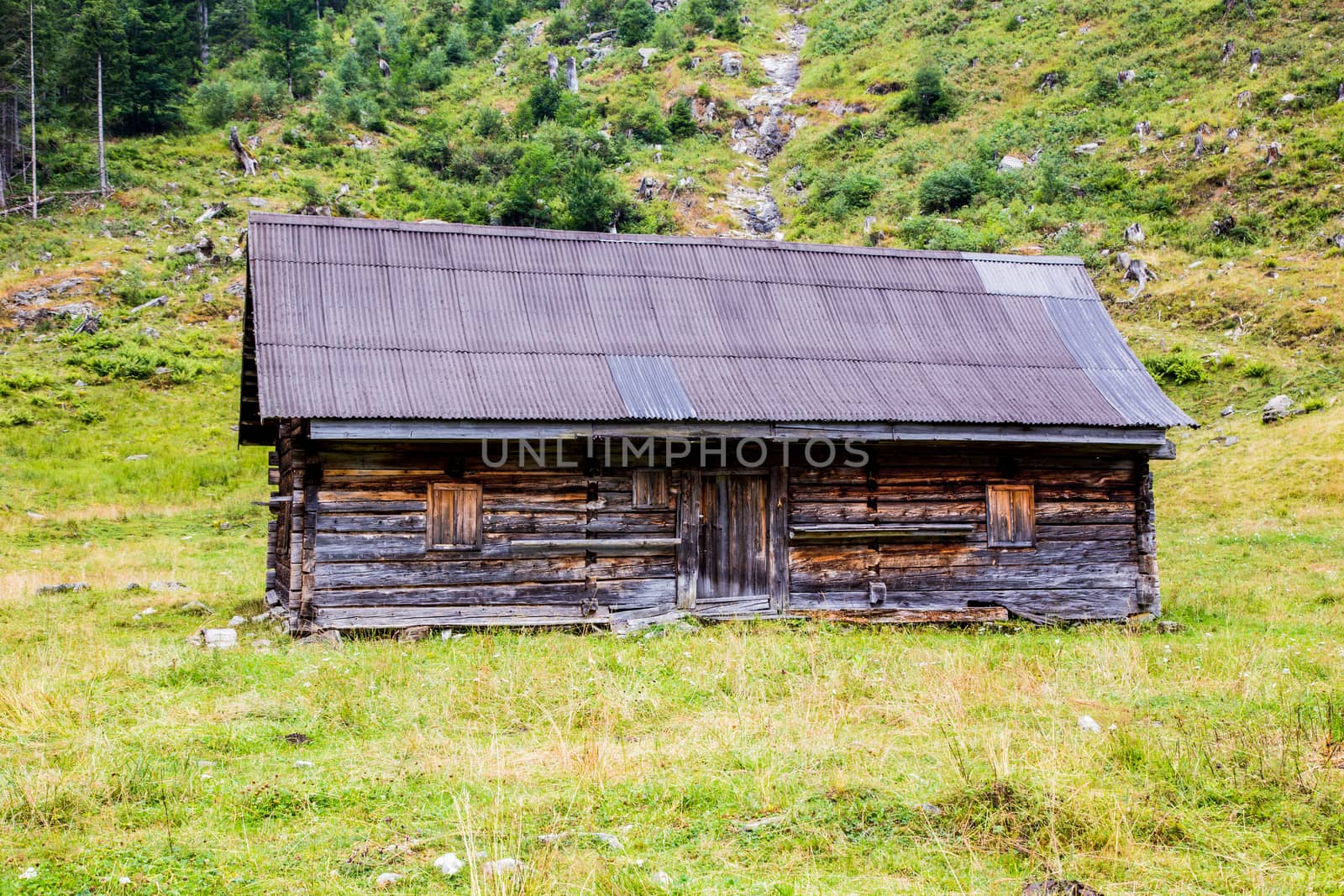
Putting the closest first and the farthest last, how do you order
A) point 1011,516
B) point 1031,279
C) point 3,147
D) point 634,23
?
1. point 1011,516
2. point 1031,279
3. point 3,147
4. point 634,23

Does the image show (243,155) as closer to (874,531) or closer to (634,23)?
(634,23)

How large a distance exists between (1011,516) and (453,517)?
25.4ft

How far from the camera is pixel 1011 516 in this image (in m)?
15.2

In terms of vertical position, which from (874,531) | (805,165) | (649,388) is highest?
(805,165)

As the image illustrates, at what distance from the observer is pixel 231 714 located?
8367 mm

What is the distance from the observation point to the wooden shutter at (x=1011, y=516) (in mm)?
15086

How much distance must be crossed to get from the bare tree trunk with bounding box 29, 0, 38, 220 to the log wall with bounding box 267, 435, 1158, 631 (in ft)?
116

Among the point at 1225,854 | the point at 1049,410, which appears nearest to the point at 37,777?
the point at 1225,854

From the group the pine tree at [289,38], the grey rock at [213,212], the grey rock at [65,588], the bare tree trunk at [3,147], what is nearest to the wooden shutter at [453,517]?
the grey rock at [65,588]

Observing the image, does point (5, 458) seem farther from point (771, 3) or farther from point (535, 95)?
point (771, 3)

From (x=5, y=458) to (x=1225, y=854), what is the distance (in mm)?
28354

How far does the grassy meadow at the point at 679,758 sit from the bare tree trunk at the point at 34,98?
36429 mm

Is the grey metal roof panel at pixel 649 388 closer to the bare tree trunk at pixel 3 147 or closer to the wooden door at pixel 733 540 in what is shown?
the wooden door at pixel 733 540

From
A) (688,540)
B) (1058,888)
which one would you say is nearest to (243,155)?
(688,540)
